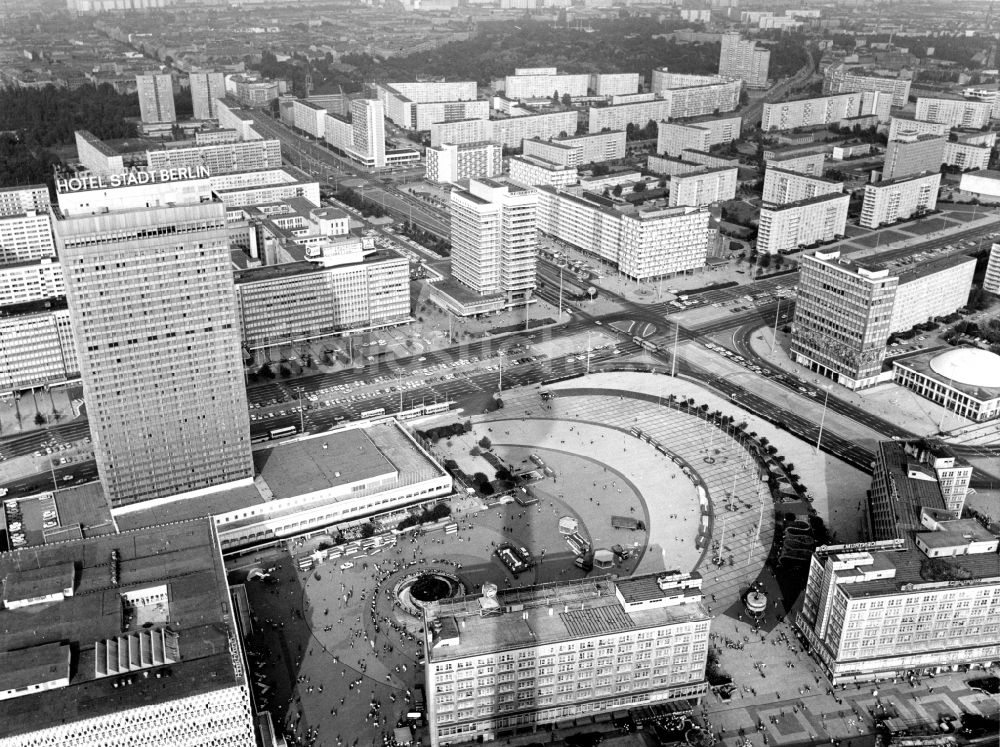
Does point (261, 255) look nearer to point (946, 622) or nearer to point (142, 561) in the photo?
point (142, 561)

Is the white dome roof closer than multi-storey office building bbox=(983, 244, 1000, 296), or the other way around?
the white dome roof

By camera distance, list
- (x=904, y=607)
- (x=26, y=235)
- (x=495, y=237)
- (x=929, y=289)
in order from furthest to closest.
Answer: (x=26, y=235) < (x=495, y=237) < (x=929, y=289) < (x=904, y=607)

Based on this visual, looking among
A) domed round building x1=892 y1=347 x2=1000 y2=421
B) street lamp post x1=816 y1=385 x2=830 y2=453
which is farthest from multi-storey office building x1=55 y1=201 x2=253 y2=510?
domed round building x1=892 y1=347 x2=1000 y2=421

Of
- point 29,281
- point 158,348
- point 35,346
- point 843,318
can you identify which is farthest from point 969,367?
point 29,281

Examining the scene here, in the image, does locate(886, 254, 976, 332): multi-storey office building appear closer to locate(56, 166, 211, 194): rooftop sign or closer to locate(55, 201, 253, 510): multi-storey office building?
locate(55, 201, 253, 510): multi-storey office building

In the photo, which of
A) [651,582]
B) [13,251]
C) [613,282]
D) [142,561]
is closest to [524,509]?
[651,582]

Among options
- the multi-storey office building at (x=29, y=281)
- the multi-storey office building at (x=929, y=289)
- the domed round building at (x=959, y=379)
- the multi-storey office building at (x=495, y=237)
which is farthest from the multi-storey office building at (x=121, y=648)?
the multi-storey office building at (x=929, y=289)

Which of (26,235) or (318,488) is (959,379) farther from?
(26,235)
